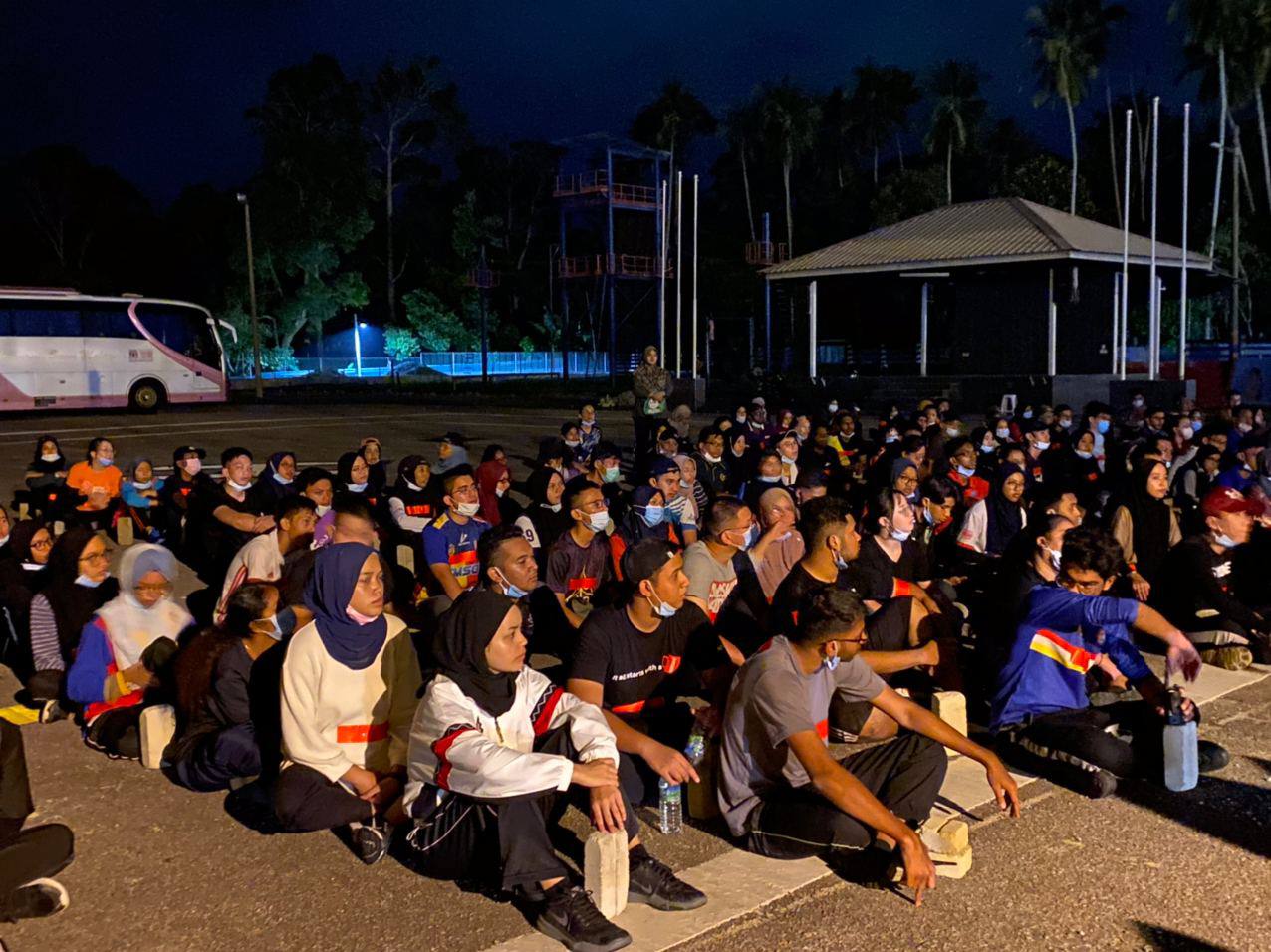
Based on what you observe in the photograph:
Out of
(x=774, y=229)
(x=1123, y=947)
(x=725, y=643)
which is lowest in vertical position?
(x=1123, y=947)

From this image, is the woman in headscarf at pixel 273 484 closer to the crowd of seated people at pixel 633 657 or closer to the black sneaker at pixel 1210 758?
the crowd of seated people at pixel 633 657

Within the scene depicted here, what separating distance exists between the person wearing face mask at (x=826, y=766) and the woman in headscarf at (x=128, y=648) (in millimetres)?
3273

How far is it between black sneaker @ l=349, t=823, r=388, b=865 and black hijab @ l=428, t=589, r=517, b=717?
0.91 m

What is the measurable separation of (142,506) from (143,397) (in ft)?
67.0

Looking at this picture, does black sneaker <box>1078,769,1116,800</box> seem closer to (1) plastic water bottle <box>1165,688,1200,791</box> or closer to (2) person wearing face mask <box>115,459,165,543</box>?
(1) plastic water bottle <box>1165,688,1200,791</box>

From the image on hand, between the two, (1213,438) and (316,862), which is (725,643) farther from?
(1213,438)

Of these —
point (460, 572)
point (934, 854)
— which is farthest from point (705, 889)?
point (460, 572)

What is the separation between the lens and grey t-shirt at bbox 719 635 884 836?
4.67 m

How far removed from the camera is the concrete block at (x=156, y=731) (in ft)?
20.4

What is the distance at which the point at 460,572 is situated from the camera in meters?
8.60

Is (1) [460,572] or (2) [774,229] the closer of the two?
(1) [460,572]

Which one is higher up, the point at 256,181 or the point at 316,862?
the point at 256,181

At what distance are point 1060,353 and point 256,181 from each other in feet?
111

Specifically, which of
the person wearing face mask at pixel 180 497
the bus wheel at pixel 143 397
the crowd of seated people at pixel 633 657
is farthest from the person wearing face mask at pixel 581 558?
the bus wheel at pixel 143 397
